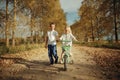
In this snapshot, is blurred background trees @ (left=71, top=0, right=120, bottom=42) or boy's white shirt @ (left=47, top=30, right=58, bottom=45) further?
blurred background trees @ (left=71, top=0, right=120, bottom=42)

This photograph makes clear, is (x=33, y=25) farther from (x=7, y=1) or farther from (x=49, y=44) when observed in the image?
(x=49, y=44)

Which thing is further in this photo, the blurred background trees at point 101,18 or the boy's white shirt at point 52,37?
the blurred background trees at point 101,18

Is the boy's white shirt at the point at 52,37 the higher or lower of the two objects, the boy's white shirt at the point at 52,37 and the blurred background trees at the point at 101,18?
the lower

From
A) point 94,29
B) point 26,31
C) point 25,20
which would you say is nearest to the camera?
point 25,20

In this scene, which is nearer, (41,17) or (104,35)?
(41,17)

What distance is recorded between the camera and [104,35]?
142ft

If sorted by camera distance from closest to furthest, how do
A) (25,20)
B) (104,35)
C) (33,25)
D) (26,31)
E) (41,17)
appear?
(25,20)
(26,31)
(33,25)
(41,17)
(104,35)

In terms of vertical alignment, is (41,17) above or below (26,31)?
above

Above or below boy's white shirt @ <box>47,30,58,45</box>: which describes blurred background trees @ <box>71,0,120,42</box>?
above

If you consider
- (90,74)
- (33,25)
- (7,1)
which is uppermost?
(7,1)

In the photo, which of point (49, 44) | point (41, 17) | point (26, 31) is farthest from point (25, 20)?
point (49, 44)

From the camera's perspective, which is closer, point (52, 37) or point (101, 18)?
point (52, 37)

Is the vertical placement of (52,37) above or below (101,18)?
below

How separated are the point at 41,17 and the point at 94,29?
19.3 m
